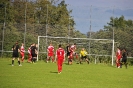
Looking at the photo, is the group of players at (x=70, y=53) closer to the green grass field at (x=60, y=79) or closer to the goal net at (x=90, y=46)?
the goal net at (x=90, y=46)

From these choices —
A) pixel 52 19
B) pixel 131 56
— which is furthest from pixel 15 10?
pixel 131 56

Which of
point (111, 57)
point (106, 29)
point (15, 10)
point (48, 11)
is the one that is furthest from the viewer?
point (15, 10)

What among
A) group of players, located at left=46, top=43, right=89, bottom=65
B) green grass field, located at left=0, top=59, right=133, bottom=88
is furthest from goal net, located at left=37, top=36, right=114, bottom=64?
green grass field, located at left=0, top=59, right=133, bottom=88

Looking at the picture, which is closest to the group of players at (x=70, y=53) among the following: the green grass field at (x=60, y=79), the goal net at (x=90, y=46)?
the goal net at (x=90, y=46)

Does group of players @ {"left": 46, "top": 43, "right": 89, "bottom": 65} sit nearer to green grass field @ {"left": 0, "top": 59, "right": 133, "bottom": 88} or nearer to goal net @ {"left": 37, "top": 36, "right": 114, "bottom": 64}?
goal net @ {"left": 37, "top": 36, "right": 114, "bottom": 64}

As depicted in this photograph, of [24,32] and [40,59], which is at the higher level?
[24,32]

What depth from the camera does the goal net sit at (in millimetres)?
46875

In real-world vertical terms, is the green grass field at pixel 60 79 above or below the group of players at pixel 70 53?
below

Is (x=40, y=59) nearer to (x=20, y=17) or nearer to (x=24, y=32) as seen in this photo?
(x=24, y=32)

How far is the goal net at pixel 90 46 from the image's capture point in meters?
46.9

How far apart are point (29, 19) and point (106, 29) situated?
12.6 m

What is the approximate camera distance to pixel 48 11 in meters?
54.1

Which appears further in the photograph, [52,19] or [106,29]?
[52,19]

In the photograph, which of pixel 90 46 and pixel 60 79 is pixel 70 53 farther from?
pixel 60 79
